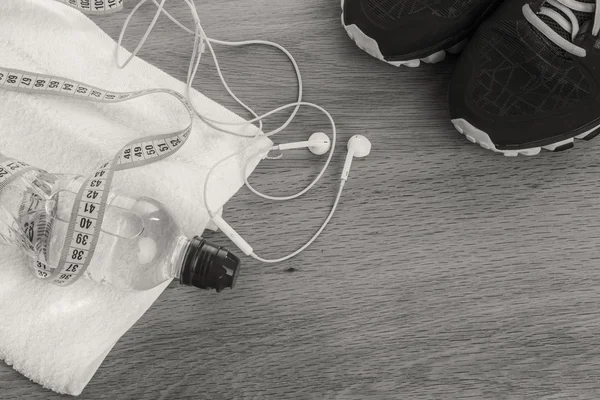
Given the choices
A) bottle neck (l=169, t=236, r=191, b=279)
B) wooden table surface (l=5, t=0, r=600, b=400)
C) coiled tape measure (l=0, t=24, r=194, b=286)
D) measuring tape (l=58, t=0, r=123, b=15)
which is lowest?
wooden table surface (l=5, t=0, r=600, b=400)

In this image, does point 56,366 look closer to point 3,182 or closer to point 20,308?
point 20,308

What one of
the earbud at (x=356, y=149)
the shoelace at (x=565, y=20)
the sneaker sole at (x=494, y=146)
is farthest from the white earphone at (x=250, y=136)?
the shoelace at (x=565, y=20)

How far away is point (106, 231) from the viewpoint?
60 cm

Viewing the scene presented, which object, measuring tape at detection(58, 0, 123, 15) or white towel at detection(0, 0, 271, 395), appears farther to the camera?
measuring tape at detection(58, 0, 123, 15)

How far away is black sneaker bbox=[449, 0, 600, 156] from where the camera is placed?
2.03 feet

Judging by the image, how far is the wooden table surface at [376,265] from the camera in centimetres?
60

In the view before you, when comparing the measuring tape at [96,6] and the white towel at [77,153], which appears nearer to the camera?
→ the white towel at [77,153]

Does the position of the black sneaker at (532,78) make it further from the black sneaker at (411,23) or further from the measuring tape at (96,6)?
the measuring tape at (96,6)

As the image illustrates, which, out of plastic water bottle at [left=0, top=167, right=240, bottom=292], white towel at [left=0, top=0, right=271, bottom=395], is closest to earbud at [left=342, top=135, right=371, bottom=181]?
white towel at [left=0, top=0, right=271, bottom=395]

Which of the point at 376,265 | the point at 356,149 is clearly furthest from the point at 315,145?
the point at 376,265

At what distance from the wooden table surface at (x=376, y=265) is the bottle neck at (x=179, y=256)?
4 cm

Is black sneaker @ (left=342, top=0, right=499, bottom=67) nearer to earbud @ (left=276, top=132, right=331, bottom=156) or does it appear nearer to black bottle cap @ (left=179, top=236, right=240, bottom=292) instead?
earbud @ (left=276, top=132, right=331, bottom=156)

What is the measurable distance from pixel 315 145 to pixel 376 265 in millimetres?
158

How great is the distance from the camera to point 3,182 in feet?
1.93
